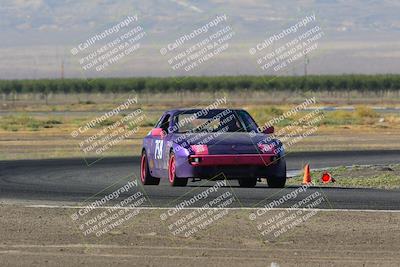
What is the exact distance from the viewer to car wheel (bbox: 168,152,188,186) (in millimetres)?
21375

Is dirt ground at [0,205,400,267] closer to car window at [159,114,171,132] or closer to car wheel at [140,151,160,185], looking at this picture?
car window at [159,114,171,132]

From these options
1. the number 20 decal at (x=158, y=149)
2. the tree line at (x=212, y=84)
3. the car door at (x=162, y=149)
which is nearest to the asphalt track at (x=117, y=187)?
the car door at (x=162, y=149)

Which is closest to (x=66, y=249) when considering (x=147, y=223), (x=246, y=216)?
(x=147, y=223)

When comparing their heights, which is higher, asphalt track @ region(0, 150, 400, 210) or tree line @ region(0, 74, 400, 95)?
asphalt track @ region(0, 150, 400, 210)

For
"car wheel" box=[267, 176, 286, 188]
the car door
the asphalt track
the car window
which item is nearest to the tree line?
the asphalt track

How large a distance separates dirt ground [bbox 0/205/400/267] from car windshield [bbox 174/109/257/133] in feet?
14.6

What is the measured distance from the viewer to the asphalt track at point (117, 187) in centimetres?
1926

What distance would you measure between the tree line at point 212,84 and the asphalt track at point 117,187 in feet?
439

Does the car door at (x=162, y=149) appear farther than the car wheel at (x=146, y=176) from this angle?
No

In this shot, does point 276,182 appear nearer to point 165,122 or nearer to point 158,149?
point 158,149

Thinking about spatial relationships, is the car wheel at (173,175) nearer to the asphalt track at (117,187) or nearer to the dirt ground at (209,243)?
the asphalt track at (117,187)

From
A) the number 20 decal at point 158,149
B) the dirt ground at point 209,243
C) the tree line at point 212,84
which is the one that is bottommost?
the tree line at point 212,84

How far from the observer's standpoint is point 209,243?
47.3ft

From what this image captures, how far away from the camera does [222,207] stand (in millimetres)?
18219
